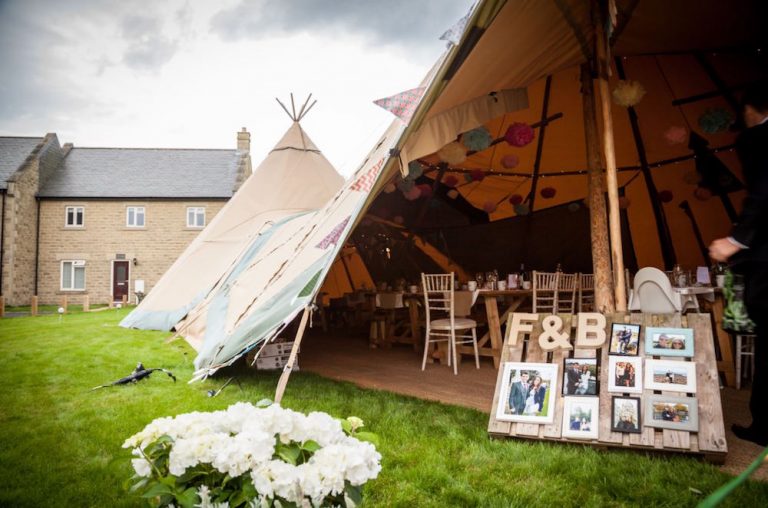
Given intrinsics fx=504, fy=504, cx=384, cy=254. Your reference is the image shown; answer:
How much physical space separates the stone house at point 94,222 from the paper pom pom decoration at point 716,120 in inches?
644

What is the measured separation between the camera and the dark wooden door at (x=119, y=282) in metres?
18.2

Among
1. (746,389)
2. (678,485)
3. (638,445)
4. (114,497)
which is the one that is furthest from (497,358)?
(114,497)

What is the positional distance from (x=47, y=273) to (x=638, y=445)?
65.9 ft

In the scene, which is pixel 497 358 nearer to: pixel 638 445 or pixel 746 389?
pixel 746 389

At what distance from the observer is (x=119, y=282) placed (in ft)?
59.6

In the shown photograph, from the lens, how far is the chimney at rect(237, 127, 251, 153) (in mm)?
20922

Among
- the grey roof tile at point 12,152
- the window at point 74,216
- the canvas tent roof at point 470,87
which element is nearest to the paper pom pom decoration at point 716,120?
the canvas tent roof at point 470,87

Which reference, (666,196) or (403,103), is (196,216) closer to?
(666,196)

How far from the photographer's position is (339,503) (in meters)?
1.27

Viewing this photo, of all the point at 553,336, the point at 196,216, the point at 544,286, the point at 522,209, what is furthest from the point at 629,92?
the point at 196,216

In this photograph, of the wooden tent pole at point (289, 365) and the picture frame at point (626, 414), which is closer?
the picture frame at point (626, 414)

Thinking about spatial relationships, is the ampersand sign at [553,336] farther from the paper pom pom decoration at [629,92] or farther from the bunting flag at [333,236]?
the paper pom pom decoration at [629,92]

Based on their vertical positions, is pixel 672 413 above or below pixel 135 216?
below

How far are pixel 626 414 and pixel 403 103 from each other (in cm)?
220
